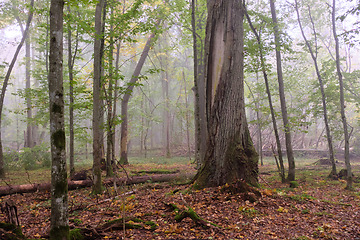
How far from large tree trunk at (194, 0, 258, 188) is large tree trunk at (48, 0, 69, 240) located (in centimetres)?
386

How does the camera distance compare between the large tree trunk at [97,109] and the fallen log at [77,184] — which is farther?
the fallen log at [77,184]

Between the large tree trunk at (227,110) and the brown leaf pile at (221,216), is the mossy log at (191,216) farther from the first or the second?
the large tree trunk at (227,110)

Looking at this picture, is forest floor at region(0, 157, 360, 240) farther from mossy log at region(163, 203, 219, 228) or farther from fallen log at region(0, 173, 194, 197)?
fallen log at region(0, 173, 194, 197)

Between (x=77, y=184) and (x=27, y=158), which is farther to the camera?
(x=27, y=158)

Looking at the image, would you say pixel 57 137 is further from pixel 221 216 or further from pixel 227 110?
pixel 227 110

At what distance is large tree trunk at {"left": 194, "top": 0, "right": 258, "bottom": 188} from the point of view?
607cm

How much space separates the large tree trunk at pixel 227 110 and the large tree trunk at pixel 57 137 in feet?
12.7

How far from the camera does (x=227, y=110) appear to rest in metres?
6.25

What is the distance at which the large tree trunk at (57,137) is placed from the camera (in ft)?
9.63

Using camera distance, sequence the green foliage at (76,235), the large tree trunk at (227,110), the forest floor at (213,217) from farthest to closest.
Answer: the large tree trunk at (227,110), the forest floor at (213,217), the green foliage at (76,235)

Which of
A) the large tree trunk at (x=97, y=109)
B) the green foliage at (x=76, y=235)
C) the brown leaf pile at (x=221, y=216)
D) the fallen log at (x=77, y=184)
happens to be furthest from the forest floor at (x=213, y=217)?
the fallen log at (x=77, y=184)

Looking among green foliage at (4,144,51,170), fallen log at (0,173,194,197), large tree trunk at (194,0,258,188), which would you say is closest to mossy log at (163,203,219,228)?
large tree trunk at (194,0,258,188)

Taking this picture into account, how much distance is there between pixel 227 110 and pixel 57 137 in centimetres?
444

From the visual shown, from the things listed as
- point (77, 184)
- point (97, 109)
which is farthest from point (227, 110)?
point (77, 184)
